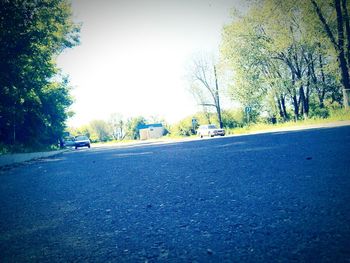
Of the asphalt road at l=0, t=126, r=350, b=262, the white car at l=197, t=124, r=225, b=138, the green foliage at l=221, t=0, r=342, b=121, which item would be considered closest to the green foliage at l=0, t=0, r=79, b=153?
the asphalt road at l=0, t=126, r=350, b=262

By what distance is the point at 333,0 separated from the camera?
21969 mm

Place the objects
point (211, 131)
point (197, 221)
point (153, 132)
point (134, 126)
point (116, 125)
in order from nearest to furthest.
A: point (197, 221) → point (211, 131) → point (153, 132) → point (134, 126) → point (116, 125)

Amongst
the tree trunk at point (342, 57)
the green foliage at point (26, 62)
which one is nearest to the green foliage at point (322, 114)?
the tree trunk at point (342, 57)

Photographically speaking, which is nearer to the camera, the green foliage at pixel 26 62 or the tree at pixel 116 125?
the green foliage at pixel 26 62

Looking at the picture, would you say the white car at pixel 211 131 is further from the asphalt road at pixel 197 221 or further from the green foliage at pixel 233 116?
the asphalt road at pixel 197 221

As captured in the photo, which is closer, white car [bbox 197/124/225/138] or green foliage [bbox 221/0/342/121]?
green foliage [bbox 221/0/342/121]

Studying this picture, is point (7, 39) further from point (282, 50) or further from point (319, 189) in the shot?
point (282, 50)

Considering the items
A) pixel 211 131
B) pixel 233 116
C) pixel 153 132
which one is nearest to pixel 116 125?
pixel 153 132

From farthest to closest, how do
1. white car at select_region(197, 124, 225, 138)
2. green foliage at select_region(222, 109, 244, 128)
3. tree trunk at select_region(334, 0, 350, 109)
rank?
green foliage at select_region(222, 109, 244, 128) < white car at select_region(197, 124, 225, 138) < tree trunk at select_region(334, 0, 350, 109)

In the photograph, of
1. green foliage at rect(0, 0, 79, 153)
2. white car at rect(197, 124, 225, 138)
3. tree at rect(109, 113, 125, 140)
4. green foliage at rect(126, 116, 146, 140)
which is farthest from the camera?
tree at rect(109, 113, 125, 140)

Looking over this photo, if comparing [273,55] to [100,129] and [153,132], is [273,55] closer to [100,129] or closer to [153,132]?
[153,132]

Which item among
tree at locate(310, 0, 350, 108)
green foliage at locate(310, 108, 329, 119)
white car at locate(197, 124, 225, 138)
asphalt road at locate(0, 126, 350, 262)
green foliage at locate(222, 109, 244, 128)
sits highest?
tree at locate(310, 0, 350, 108)

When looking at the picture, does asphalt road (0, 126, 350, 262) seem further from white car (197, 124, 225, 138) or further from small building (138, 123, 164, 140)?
small building (138, 123, 164, 140)

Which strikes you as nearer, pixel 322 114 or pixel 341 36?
pixel 341 36
